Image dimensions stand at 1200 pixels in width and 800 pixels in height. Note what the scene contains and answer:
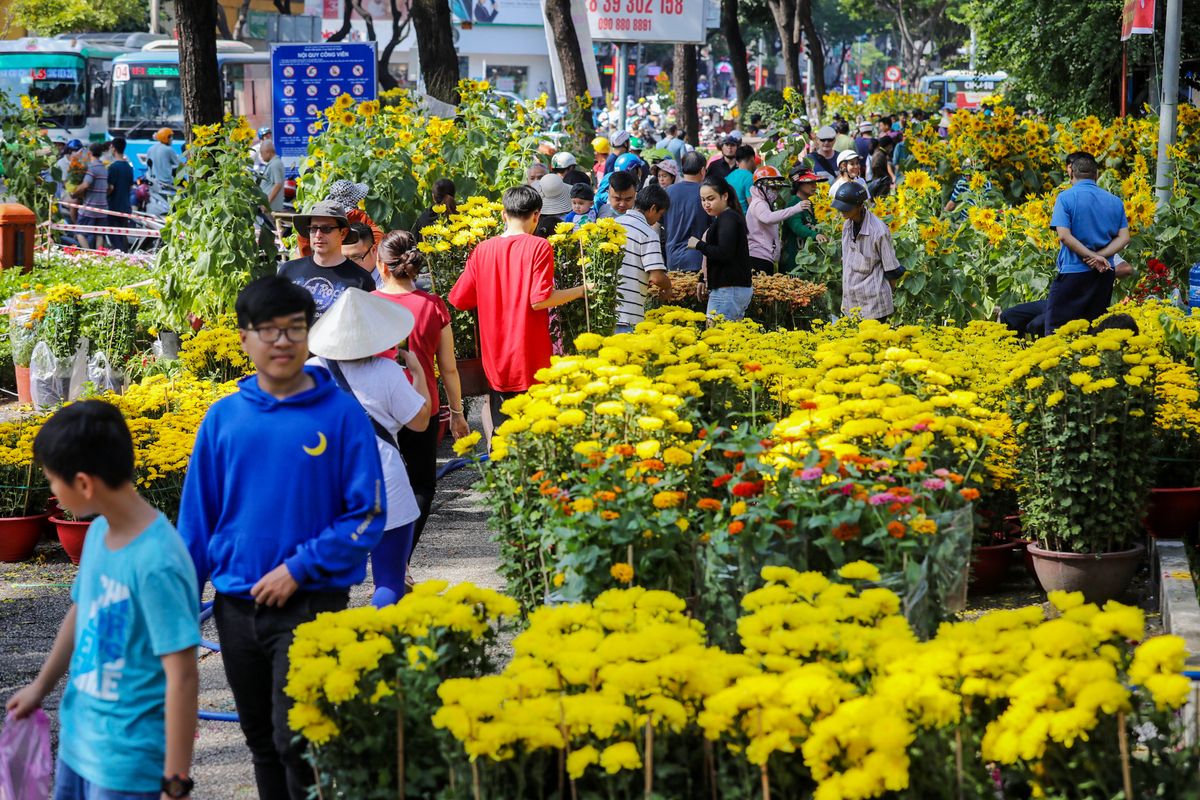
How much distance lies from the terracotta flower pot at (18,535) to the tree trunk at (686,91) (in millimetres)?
21984

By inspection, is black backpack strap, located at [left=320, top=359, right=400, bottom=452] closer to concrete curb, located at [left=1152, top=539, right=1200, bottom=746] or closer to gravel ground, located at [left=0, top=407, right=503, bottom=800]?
gravel ground, located at [left=0, top=407, right=503, bottom=800]

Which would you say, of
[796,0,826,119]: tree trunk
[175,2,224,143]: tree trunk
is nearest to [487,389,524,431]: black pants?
[175,2,224,143]: tree trunk

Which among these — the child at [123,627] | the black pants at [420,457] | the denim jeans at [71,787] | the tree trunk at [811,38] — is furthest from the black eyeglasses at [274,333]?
the tree trunk at [811,38]

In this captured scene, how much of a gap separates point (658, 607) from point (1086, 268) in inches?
306

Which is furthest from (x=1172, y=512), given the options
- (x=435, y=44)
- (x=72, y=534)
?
(x=435, y=44)

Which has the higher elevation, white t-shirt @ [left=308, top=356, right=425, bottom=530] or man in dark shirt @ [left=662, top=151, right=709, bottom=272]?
man in dark shirt @ [left=662, top=151, right=709, bottom=272]

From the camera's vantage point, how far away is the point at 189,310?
11672mm

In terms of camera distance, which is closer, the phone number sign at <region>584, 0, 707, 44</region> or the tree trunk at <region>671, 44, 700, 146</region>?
the phone number sign at <region>584, 0, 707, 44</region>

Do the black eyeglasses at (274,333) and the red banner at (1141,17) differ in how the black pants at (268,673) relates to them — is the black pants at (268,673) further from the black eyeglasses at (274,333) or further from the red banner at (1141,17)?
the red banner at (1141,17)

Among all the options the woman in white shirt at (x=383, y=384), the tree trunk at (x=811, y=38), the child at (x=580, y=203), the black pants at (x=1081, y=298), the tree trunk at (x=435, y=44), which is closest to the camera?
the woman in white shirt at (x=383, y=384)

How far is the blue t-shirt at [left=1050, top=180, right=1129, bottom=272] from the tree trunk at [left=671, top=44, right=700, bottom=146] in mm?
18809

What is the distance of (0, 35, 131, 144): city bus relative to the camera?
121 feet

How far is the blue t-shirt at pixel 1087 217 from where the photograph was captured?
10.8 m

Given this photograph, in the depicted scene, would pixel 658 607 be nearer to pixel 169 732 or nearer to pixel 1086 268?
pixel 169 732
